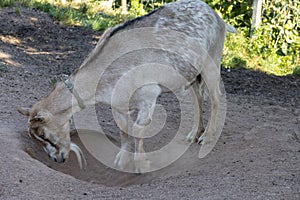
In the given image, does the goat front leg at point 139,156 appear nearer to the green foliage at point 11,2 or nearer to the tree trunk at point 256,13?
the tree trunk at point 256,13

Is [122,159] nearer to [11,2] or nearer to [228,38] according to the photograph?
[228,38]

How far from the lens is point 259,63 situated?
12.5m

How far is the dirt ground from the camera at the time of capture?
4.86 meters

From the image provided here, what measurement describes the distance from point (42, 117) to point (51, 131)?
0.21 m

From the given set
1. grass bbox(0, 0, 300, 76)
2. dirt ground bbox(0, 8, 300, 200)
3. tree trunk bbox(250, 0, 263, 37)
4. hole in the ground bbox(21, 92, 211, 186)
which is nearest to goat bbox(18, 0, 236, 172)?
hole in the ground bbox(21, 92, 211, 186)

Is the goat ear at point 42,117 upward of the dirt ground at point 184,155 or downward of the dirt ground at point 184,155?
upward

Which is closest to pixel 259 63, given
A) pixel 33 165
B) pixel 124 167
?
pixel 124 167

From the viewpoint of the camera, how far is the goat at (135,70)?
5.94 meters

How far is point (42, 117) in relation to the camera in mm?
5773

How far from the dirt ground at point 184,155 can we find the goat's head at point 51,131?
0.69ft

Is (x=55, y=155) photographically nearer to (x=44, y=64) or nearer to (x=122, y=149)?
(x=122, y=149)

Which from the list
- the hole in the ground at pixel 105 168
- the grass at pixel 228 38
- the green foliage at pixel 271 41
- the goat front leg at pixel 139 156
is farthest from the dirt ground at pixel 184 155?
the green foliage at pixel 271 41

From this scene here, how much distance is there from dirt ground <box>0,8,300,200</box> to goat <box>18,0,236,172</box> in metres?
0.35

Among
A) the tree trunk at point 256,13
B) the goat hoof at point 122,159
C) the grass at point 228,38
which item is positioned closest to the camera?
the goat hoof at point 122,159
